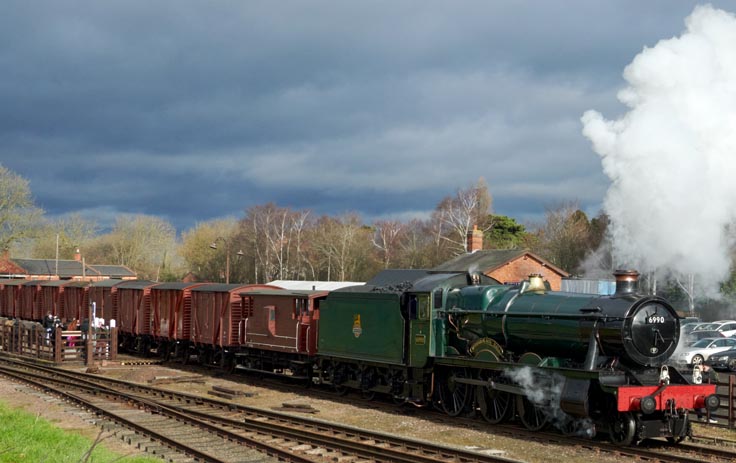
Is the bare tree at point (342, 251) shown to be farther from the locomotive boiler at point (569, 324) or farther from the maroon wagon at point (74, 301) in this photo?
the locomotive boiler at point (569, 324)

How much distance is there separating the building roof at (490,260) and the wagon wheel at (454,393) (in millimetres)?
23750

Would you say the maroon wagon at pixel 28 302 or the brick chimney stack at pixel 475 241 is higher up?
the brick chimney stack at pixel 475 241

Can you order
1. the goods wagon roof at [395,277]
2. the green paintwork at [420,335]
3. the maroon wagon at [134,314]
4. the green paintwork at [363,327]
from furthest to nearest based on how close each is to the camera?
1. the goods wagon roof at [395,277]
2. the maroon wagon at [134,314]
3. the green paintwork at [363,327]
4. the green paintwork at [420,335]

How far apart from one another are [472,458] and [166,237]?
285ft

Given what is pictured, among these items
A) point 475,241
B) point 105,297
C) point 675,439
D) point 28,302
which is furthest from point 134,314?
point 475,241

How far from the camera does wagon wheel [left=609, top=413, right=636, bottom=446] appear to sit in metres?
11.9

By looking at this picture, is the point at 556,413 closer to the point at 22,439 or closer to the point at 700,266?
the point at 700,266

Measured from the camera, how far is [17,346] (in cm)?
2950

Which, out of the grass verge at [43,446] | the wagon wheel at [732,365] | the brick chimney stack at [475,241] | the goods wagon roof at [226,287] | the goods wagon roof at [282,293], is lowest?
the wagon wheel at [732,365]

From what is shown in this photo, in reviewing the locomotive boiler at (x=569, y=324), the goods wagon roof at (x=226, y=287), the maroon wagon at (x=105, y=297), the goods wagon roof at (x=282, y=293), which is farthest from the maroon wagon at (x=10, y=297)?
the locomotive boiler at (x=569, y=324)

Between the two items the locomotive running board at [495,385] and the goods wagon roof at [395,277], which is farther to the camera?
the goods wagon roof at [395,277]

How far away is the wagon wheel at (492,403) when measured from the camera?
14.2 m

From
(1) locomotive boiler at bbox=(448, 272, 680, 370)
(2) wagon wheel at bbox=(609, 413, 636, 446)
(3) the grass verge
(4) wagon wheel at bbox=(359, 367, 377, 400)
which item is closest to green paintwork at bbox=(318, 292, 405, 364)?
(4) wagon wheel at bbox=(359, 367, 377, 400)

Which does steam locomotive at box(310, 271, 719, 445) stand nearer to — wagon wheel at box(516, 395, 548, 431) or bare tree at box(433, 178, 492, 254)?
wagon wheel at box(516, 395, 548, 431)
